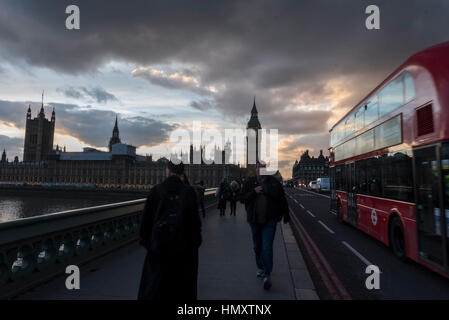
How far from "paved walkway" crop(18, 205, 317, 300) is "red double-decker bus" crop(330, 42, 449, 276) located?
251cm

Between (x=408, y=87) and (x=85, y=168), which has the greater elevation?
(x=85, y=168)

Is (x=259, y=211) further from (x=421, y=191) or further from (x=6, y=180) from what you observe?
(x=6, y=180)

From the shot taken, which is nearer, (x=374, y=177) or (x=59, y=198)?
(x=374, y=177)

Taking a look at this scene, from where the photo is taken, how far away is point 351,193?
35.9 ft

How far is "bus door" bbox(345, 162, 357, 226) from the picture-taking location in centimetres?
1052

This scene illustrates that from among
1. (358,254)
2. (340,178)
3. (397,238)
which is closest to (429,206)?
(397,238)

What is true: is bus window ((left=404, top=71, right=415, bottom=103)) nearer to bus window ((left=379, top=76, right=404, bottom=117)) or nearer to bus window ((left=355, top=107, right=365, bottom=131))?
bus window ((left=379, top=76, right=404, bottom=117))

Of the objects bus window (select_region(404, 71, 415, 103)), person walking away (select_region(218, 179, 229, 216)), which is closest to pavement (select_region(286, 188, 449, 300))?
bus window (select_region(404, 71, 415, 103))

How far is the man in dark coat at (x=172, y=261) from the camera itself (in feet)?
9.70

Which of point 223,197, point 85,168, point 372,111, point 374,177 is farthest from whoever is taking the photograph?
point 85,168

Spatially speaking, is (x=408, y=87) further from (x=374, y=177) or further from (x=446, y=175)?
(x=374, y=177)

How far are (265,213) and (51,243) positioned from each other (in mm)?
3826

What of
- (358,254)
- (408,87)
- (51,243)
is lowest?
(358,254)
